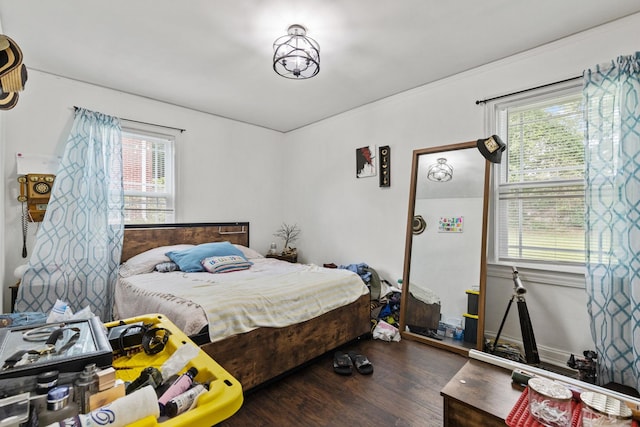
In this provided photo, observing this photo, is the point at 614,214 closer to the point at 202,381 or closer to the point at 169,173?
the point at 202,381

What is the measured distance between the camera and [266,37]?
2338 millimetres

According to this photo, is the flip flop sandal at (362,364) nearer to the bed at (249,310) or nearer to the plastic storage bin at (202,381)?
the bed at (249,310)

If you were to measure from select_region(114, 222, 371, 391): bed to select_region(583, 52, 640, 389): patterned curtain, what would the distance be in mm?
1709

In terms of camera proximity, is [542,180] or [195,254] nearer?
[542,180]

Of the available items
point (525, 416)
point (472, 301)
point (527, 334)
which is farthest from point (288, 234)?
point (525, 416)

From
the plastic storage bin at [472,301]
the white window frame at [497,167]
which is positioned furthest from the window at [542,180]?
the plastic storage bin at [472,301]

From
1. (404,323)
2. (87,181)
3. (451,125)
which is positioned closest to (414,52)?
(451,125)

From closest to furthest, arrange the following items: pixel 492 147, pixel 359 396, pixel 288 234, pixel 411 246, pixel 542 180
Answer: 1. pixel 359 396
2. pixel 492 147
3. pixel 542 180
4. pixel 411 246
5. pixel 288 234

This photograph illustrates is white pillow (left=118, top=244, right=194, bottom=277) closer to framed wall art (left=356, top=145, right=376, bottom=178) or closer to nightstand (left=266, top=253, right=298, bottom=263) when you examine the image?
nightstand (left=266, top=253, right=298, bottom=263)

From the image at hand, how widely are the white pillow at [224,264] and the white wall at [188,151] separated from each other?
989 mm

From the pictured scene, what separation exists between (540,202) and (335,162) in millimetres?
2368

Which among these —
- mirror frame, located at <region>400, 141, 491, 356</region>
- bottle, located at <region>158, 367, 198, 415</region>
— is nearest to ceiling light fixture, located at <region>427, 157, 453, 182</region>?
mirror frame, located at <region>400, 141, 491, 356</region>

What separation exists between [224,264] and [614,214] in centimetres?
317

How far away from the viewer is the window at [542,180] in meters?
2.41
